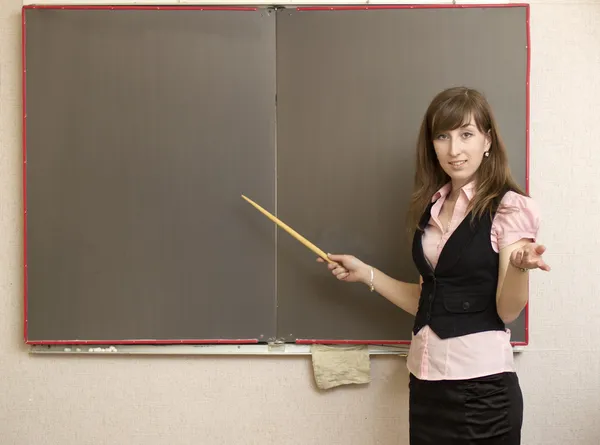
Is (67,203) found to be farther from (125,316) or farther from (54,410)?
(54,410)

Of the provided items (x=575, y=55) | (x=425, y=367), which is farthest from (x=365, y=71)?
(x=425, y=367)

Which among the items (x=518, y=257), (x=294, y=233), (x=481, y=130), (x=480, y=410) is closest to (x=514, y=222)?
(x=518, y=257)

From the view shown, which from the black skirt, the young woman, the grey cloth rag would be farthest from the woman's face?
the grey cloth rag

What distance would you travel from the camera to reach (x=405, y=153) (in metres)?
2.06

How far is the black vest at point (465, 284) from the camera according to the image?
1514mm

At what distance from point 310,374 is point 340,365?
13 centimetres

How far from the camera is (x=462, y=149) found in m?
1.58

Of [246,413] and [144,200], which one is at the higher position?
[144,200]

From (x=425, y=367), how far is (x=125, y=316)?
3.72 feet

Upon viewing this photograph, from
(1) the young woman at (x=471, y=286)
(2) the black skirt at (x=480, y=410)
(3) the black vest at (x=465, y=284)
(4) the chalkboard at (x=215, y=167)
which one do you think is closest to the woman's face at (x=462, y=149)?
(1) the young woman at (x=471, y=286)

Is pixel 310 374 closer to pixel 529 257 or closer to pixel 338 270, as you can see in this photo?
pixel 338 270

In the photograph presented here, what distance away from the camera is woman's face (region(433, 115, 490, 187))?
1.58 meters

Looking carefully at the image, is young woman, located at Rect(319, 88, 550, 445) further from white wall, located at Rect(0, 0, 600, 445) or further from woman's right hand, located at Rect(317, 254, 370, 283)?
white wall, located at Rect(0, 0, 600, 445)

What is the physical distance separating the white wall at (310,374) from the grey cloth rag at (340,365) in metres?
0.06
